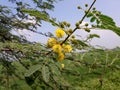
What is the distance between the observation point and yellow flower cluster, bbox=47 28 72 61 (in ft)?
6.00

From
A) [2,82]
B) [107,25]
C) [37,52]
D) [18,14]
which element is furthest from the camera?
[18,14]

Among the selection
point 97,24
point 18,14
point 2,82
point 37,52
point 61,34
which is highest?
point 97,24

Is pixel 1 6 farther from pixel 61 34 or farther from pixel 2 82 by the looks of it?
pixel 61 34

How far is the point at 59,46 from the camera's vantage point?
6.03ft

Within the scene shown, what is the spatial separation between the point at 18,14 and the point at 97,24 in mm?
4373

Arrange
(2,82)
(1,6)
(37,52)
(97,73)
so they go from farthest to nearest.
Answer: (1,6) → (2,82) → (97,73) → (37,52)

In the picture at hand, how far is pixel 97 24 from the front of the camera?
1.72 metres

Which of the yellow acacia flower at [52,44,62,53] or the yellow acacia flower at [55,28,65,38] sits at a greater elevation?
the yellow acacia flower at [55,28,65,38]

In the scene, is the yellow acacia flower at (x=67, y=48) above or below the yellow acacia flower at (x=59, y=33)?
below

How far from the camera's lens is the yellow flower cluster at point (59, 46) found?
72.0 inches

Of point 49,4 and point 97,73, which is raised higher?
point 97,73

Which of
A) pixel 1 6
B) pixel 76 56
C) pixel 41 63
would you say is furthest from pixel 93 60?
pixel 1 6

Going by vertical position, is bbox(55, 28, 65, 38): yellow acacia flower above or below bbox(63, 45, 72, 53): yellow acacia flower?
above

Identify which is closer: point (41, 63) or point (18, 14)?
point (41, 63)
